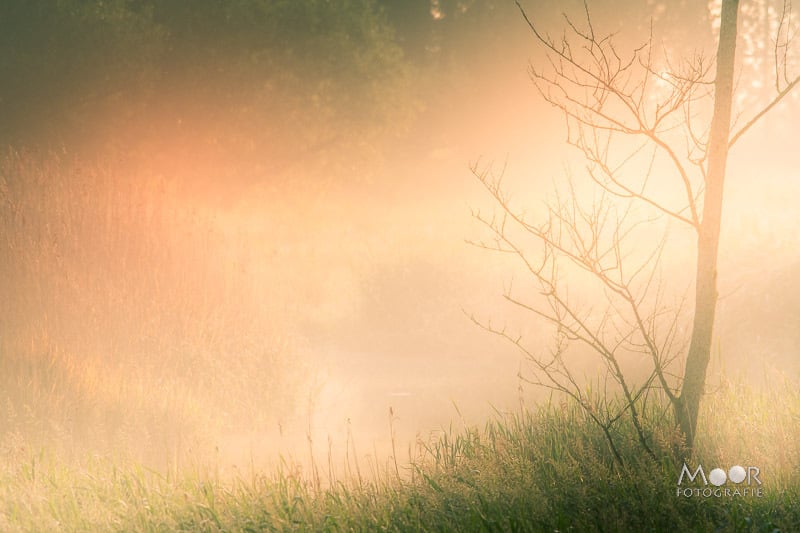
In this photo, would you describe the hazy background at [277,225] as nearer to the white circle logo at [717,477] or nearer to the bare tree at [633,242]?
the bare tree at [633,242]

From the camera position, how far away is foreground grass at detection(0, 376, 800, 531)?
3752 millimetres

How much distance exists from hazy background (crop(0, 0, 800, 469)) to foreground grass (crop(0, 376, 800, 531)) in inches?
31.4

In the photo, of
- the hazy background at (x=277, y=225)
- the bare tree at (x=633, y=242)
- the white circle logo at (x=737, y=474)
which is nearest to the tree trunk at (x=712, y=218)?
the bare tree at (x=633, y=242)

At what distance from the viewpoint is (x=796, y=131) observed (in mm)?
29578

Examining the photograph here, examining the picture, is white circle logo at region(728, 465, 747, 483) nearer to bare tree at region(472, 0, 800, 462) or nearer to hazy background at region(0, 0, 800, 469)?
bare tree at region(472, 0, 800, 462)

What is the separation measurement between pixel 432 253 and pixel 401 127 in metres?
2.39

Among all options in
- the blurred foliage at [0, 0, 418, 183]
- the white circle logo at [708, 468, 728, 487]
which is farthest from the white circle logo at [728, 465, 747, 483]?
the blurred foliage at [0, 0, 418, 183]

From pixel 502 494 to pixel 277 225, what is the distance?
14.6 metres

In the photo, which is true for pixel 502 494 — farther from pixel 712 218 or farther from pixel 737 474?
pixel 712 218

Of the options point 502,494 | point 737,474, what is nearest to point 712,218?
point 737,474

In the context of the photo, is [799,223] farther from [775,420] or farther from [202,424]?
[202,424]

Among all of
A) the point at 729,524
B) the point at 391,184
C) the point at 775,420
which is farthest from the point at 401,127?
the point at 729,524

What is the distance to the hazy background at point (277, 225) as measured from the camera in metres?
7.96

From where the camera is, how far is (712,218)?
170 inches
